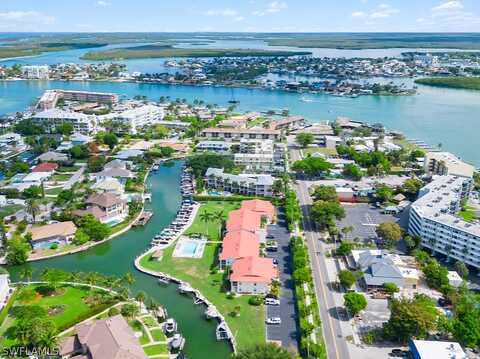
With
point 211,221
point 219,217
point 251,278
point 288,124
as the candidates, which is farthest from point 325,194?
point 288,124

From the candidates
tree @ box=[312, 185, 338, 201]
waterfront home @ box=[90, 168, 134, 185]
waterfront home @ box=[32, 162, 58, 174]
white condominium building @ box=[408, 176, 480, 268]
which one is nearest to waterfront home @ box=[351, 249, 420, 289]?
white condominium building @ box=[408, 176, 480, 268]

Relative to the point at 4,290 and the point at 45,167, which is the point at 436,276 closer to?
the point at 4,290

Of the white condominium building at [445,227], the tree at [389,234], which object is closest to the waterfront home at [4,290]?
the tree at [389,234]

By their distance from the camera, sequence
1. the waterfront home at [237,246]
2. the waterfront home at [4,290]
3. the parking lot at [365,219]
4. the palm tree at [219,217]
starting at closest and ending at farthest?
the waterfront home at [4,290], the waterfront home at [237,246], the parking lot at [365,219], the palm tree at [219,217]

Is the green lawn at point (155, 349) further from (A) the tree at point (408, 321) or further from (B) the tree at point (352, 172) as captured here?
(B) the tree at point (352, 172)

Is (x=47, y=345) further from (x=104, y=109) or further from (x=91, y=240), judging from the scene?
(x=104, y=109)

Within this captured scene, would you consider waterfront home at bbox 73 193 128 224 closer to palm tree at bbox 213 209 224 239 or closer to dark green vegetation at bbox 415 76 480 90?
palm tree at bbox 213 209 224 239
